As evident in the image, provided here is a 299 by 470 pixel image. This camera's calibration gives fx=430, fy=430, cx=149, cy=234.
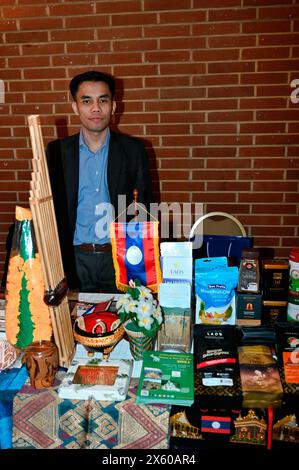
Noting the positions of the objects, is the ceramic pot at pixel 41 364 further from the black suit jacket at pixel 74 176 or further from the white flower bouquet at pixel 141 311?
the black suit jacket at pixel 74 176

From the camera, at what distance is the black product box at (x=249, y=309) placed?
144 cm


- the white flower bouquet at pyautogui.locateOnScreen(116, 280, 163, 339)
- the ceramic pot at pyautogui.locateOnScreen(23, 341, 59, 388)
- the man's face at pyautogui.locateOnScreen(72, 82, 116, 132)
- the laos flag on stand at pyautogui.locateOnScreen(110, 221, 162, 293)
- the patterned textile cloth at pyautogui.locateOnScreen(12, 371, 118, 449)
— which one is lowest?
the patterned textile cloth at pyautogui.locateOnScreen(12, 371, 118, 449)

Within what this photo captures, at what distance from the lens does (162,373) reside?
1.26 meters

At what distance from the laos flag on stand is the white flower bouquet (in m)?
0.22

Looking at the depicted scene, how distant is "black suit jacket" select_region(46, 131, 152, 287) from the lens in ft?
7.70

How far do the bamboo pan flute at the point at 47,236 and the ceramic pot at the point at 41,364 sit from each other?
97 millimetres

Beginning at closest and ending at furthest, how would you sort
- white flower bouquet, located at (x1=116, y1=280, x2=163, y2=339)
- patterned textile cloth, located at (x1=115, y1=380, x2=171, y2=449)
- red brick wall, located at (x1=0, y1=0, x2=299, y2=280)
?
patterned textile cloth, located at (x1=115, y1=380, x2=171, y2=449) < white flower bouquet, located at (x1=116, y1=280, x2=163, y2=339) < red brick wall, located at (x1=0, y1=0, x2=299, y2=280)

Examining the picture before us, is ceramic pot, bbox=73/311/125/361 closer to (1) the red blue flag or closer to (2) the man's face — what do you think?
(1) the red blue flag

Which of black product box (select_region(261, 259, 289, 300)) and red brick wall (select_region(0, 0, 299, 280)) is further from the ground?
red brick wall (select_region(0, 0, 299, 280))

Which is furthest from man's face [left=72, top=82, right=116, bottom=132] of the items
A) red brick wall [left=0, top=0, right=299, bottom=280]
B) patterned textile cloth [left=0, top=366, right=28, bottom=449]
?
patterned textile cloth [left=0, top=366, right=28, bottom=449]

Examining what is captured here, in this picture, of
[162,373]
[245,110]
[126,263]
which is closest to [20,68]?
[245,110]

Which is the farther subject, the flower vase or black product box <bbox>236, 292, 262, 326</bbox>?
black product box <bbox>236, 292, 262, 326</bbox>

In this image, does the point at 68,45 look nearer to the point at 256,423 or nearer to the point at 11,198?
the point at 11,198

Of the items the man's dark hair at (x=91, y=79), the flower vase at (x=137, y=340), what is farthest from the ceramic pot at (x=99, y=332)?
the man's dark hair at (x=91, y=79)
